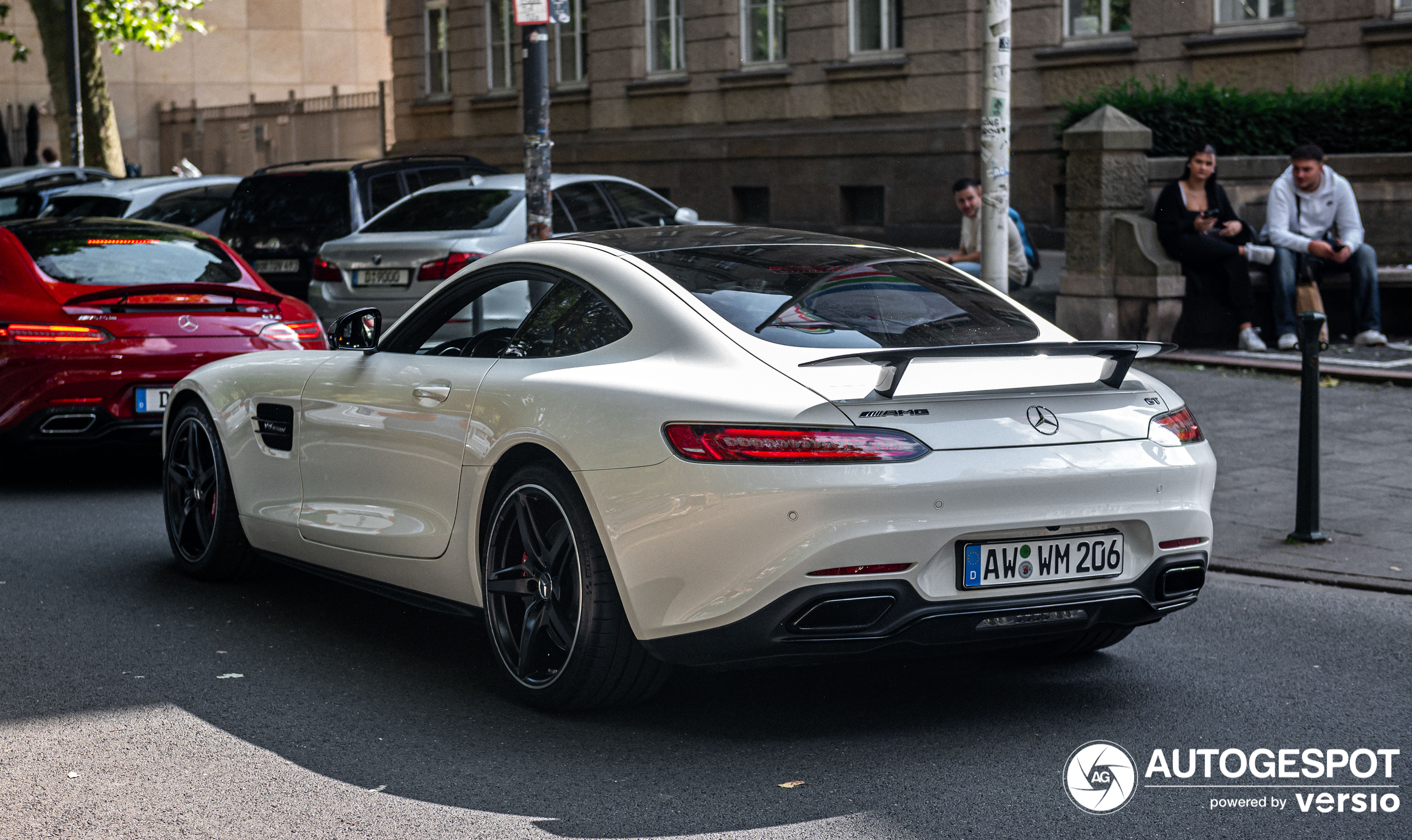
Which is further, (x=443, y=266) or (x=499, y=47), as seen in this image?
(x=499, y=47)

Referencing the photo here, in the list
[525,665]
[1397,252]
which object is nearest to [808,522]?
[525,665]

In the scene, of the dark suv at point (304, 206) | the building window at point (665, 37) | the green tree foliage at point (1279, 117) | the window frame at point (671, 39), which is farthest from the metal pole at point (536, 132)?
the building window at point (665, 37)

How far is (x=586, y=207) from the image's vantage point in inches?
532

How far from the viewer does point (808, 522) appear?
424 centimetres

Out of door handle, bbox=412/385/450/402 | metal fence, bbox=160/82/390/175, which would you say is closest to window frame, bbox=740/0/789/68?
metal fence, bbox=160/82/390/175

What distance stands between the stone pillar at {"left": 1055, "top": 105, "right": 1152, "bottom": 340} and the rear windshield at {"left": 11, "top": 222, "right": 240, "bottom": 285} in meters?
6.72

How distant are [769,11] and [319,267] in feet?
47.7

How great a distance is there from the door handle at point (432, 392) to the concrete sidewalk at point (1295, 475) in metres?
3.60

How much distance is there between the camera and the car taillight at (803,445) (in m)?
4.29

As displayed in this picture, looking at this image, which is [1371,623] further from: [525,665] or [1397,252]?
[1397,252]

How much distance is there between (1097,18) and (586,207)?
34.8 feet

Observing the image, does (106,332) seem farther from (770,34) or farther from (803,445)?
(770,34)

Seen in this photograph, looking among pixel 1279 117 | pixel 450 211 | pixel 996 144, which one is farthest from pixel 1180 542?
pixel 1279 117

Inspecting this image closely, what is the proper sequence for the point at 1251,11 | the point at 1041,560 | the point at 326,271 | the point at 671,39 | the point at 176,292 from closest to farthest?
the point at 1041,560
the point at 176,292
the point at 326,271
the point at 1251,11
the point at 671,39
